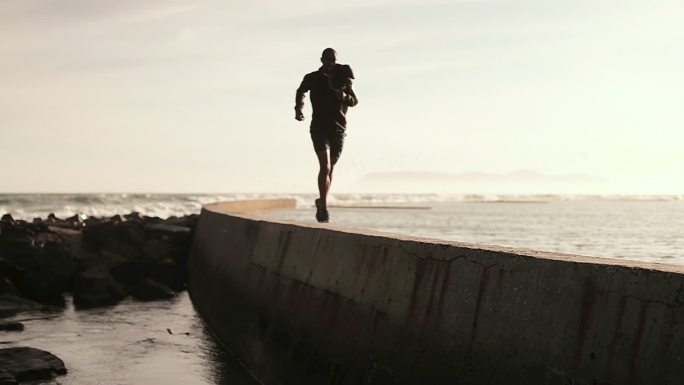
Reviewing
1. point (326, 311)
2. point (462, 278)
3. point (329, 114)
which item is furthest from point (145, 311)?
point (462, 278)

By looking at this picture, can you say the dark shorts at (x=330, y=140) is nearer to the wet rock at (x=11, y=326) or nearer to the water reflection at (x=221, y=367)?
the water reflection at (x=221, y=367)

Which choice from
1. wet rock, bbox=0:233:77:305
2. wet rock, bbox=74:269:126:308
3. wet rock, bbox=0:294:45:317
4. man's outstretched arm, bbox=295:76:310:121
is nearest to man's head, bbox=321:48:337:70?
man's outstretched arm, bbox=295:76:310:121

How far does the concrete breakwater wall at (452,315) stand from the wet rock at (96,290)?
17.6 feet

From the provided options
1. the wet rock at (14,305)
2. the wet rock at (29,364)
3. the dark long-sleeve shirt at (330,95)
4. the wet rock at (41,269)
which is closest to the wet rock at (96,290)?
the wet rock at (41,269)

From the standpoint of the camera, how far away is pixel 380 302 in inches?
195

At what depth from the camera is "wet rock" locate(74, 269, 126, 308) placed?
12.4 metres

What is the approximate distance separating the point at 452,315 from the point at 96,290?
373 inches

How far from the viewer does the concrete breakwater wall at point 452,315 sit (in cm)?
307

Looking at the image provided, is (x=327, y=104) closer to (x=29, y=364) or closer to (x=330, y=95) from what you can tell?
(x=330, y=95)

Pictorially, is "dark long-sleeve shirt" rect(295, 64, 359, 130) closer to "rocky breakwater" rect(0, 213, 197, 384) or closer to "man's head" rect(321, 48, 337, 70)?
"man's head" rect(321, 48, 337, 70)

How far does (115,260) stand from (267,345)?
8116 millimetres

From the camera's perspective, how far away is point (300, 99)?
9891mm

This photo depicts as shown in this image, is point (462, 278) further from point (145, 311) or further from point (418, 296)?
point (145, 311)

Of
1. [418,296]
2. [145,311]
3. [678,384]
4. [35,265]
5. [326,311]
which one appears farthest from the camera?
[35,265]
